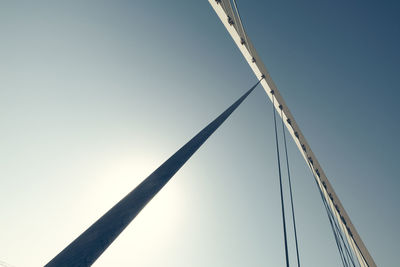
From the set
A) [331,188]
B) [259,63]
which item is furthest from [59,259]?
[331,188]

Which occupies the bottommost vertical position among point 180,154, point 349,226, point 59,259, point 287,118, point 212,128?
Result: point 59,259

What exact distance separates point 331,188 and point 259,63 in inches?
227

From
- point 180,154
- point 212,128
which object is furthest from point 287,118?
point 180,154

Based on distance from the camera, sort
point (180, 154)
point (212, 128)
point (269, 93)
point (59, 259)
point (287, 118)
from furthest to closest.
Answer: point (287, 118)
point (269, 93)
point (212, 128)
point (180, 154)
point (59, 259)

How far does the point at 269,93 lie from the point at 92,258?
7143 millimetres

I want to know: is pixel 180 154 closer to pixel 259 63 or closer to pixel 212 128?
pixel 212 128

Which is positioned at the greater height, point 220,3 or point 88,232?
point 220,3

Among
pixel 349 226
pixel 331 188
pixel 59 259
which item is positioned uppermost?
pixel 331 188

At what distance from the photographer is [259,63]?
21.2 feet

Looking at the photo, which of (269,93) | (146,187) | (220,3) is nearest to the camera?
(146,187)

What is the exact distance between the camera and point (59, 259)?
3.19 ft

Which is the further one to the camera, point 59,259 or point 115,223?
point 115,223

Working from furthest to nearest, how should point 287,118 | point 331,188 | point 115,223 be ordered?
point 331,188
point 287,118
point 115,223

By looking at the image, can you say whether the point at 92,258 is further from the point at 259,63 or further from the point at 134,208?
the point at 259,63
